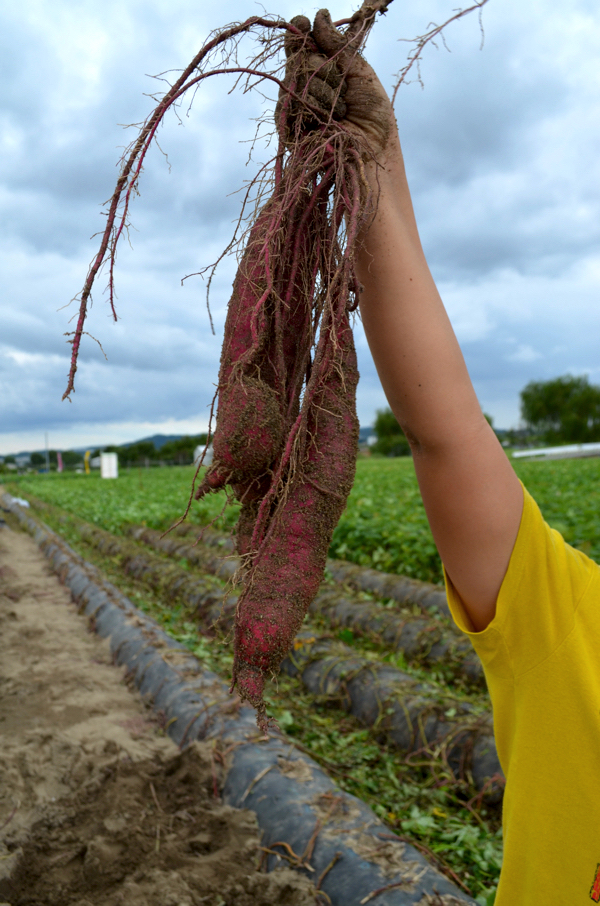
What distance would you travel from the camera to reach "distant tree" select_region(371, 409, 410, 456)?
2445 inches

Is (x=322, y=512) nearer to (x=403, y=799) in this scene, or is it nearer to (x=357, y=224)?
(x=357, y=224)

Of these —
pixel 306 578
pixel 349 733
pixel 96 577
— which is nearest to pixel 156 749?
pixel 349 733

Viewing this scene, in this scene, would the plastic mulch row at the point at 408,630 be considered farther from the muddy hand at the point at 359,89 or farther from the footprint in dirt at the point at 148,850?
the muddy hand at the point at 359,89

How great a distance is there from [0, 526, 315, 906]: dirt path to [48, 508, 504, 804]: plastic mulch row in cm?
81

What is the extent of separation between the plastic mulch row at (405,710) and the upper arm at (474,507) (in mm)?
1419

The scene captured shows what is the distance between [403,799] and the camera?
9.76 ft

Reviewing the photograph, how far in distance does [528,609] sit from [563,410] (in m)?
70.1

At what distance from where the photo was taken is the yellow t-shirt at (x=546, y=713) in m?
1.06

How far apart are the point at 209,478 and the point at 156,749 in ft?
8.03

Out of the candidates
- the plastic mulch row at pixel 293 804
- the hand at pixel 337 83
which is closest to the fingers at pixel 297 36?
the hand at pixel 337 83

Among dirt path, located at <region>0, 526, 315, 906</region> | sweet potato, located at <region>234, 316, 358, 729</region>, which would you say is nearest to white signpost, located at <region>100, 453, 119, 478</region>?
dirt path, located at <region>0, 526, 315, 906</region>

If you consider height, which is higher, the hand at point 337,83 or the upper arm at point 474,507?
the hand at point 337,83

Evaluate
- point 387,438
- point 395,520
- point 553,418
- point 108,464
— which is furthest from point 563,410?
point 395,520

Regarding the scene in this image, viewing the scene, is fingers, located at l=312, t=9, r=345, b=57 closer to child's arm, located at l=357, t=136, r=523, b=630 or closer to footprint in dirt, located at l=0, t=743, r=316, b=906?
child's arm, located at l=357, t=136, r=523, b=630
